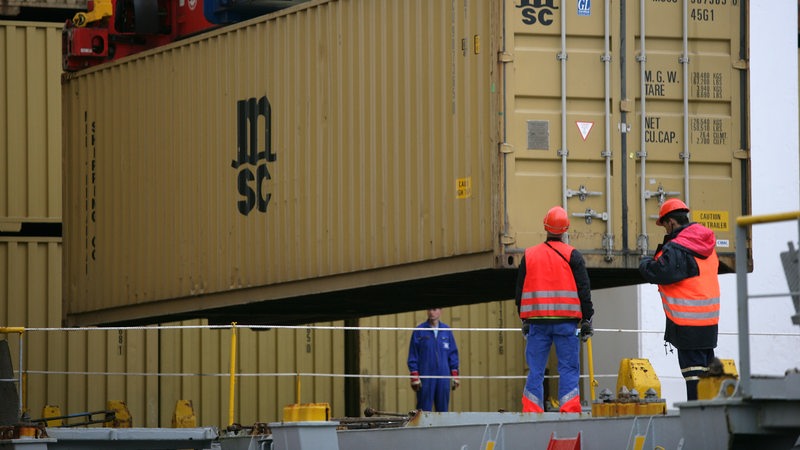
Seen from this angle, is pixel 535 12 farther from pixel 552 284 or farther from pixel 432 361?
pixel 432 361

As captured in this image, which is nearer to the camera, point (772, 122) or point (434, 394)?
point (434, 394)

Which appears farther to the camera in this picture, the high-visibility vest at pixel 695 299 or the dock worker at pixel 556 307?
Result: the dock worker at pixel 556 307

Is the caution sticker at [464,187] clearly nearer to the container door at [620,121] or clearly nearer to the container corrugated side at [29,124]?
the container door at [620,121]

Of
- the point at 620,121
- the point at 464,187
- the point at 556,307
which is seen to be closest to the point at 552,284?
the point at 556,307

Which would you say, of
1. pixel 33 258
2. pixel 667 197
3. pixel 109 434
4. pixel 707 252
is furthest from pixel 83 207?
pixel 707 252

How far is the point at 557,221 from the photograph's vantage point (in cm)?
1123

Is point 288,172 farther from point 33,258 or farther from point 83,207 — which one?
point 33,258

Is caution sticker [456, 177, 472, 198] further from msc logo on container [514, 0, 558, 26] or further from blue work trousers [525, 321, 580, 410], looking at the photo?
blue work trousers [525, 321, 580, 410]

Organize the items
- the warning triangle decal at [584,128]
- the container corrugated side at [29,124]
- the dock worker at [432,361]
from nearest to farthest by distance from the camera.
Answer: the warning triangle decal at [584,128] < the dock worker at [432,361] < the container corrugated side at [29,124]

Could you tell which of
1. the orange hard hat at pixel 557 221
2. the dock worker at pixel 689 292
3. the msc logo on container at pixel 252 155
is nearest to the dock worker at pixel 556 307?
the orange hard hat at pixel 557 221

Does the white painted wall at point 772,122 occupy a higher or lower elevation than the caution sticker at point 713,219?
higher

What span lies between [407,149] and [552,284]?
2.54m

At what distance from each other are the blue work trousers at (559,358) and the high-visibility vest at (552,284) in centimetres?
11

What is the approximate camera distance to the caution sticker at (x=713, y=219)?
42.0 feet
